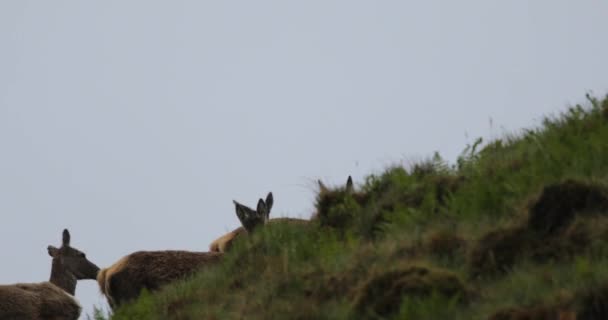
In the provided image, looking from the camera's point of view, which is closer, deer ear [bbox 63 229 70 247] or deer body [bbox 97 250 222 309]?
deer body [bbox 97 250 222 309]

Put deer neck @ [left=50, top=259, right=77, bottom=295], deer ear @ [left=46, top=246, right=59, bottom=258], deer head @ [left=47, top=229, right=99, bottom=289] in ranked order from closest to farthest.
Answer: deer neck @ [left=50, top=259, right=77, bottom=295], deer head @ [left=47, top=229, right=99, bottom=289], deer ear @ [left=46, top=246, right=59, bottom=258]

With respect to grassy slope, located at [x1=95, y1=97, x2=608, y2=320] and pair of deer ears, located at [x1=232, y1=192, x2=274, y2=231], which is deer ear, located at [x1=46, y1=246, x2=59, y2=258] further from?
grassy slope, located at [x1=95, y1=97, x2=608, y2=320]

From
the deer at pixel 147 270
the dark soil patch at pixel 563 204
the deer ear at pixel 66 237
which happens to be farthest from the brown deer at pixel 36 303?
the dark soil patch at pixel 563 204

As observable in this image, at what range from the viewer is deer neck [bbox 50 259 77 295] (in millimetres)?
24000

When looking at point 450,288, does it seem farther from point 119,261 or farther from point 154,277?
point 119,261

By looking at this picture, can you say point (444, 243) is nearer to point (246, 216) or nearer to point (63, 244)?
point (246, 216)

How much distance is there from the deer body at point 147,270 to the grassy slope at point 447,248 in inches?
105

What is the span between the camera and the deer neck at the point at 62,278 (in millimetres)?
24000

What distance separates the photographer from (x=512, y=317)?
24.3 feet

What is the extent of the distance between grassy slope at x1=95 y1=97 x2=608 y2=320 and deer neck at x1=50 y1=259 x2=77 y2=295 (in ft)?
37.0

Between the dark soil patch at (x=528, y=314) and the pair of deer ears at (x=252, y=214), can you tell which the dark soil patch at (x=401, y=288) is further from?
the pair of deer ears at (x=252, y=214)

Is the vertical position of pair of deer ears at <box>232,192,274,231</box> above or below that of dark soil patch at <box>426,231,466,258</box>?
above

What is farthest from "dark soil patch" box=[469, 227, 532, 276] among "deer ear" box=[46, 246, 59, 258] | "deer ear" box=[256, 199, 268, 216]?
"deer ear" box=[46, 246, 59, 258]

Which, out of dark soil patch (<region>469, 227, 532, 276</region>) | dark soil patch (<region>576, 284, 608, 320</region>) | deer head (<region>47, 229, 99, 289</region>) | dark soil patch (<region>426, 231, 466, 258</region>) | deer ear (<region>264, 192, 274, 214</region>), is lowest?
dark soil patch (<region>576, 284, 608, 320</region>)
